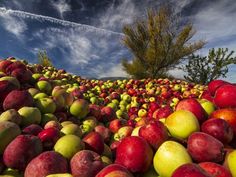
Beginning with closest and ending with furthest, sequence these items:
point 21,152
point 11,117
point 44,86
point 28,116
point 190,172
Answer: point 190,172 → point 21,152 → point 11,117 → point 28,116 → point 44,86

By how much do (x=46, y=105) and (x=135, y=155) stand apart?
1806mm

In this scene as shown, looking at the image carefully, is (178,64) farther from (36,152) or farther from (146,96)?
(36,152)

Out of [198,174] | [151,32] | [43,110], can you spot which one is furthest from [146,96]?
[151,32]

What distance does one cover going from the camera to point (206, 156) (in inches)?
75.7

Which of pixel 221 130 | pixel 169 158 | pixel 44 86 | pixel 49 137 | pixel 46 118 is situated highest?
pixel 44 86

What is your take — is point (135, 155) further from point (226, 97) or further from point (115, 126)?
point (115, 126)

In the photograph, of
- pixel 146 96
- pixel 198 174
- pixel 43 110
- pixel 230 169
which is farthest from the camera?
pixel 146 96

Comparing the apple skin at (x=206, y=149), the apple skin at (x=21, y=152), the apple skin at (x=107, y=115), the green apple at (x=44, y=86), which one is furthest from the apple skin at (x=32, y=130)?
the green apple at (x=44, y=86)

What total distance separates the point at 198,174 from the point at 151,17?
24517 millimetres

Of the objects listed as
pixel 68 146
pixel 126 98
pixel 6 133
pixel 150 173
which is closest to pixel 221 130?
pixel 150 173

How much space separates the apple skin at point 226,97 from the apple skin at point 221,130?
1.36 feet

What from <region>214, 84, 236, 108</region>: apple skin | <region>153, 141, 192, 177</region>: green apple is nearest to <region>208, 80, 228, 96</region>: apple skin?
<region>214, 84, 236, 108</region>: apple skin

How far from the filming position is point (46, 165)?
196 centimetres

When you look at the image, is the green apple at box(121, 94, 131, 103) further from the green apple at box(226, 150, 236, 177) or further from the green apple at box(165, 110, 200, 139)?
the green apple at box(226, 150, 236, 177)
